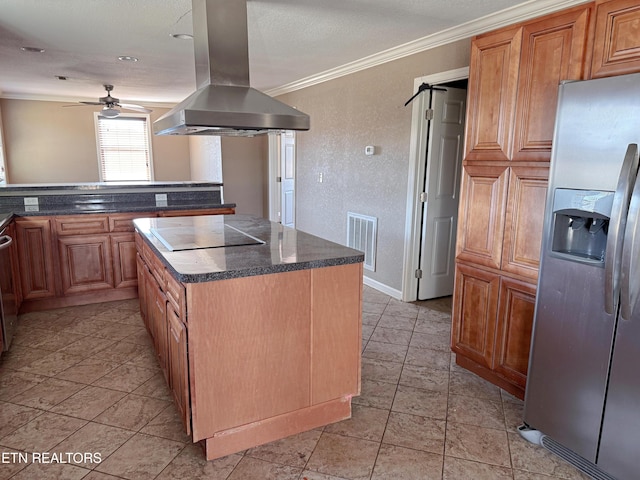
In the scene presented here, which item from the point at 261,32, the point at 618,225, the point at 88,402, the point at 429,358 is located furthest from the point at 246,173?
the point at 618,225

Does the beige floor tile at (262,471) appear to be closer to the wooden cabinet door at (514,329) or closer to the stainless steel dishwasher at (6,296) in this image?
the wooden cabinet door at (514,329)

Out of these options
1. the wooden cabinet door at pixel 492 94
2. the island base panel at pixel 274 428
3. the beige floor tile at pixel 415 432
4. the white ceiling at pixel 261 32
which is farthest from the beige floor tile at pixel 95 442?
the white ceiling at pixel 261 32

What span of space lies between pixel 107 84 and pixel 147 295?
4.45 meters

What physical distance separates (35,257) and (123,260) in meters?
0.69

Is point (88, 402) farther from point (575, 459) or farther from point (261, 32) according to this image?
point (261, 32)

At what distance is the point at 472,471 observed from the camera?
6.07 feet

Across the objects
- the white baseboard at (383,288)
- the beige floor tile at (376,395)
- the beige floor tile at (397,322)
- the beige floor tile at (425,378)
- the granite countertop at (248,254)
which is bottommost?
the beige floor tile at (376,395)

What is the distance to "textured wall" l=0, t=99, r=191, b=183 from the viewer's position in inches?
276

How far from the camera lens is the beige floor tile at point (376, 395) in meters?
2.38

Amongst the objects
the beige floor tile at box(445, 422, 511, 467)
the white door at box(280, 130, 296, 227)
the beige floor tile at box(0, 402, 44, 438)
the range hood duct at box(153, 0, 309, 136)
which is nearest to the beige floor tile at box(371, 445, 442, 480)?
the beige floor tile at box(445, 422, 511, 467)

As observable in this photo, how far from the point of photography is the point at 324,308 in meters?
2.03

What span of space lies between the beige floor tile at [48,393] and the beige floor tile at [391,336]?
205 centimetres

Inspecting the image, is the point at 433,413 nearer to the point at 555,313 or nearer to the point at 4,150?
the point at 555,313

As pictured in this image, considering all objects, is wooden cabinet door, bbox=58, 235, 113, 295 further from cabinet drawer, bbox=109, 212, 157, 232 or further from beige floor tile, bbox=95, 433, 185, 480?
beige floor tile, bbox=95, 433, 185, 480
